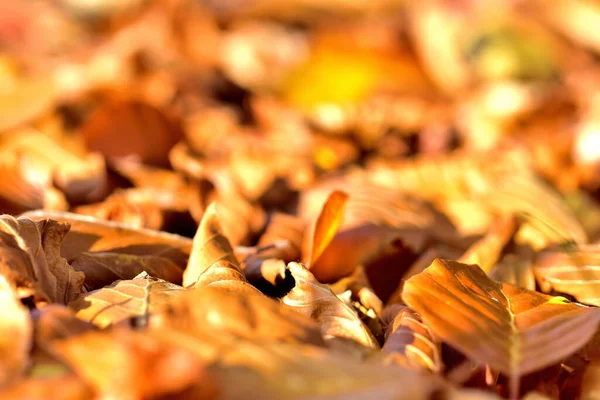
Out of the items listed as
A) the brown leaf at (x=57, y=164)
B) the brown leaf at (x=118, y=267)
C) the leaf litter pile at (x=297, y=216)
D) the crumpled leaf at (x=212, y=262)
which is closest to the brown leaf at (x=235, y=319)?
the leaf litter pile at (x=297, y=216)

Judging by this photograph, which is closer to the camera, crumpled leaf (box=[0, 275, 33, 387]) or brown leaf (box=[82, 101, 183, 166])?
crumpled leaf (box=[0, 275, 33, 387])

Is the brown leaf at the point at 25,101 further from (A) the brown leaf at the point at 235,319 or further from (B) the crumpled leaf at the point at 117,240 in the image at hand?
(A) the brown leaf at the point at 235,319

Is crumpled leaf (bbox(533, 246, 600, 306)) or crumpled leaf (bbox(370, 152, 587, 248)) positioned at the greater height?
crumpled leaf (bbox(533, 246, 600, 306))

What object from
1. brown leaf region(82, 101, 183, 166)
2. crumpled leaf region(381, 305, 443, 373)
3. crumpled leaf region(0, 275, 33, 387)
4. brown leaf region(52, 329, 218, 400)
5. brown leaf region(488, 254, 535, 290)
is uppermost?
brown leaf region(52, 329, 218, 400)

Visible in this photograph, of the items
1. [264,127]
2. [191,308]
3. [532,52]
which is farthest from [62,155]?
[532,52]

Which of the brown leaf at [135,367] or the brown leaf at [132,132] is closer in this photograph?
the brown leaf at [135,367]

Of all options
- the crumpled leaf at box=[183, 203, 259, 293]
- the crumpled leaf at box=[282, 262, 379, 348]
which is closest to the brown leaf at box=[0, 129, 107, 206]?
the crumpled leaf at box=[183, 203, 259, 293]

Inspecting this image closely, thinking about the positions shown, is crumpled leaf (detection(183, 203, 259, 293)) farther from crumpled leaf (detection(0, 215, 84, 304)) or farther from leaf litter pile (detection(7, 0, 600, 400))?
crumpled leaf (detection(0, 215, 84, 304))

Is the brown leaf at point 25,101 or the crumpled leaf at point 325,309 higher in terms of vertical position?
the crumpled leaf at point 325,309

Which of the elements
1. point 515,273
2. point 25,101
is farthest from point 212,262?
point 25,101
